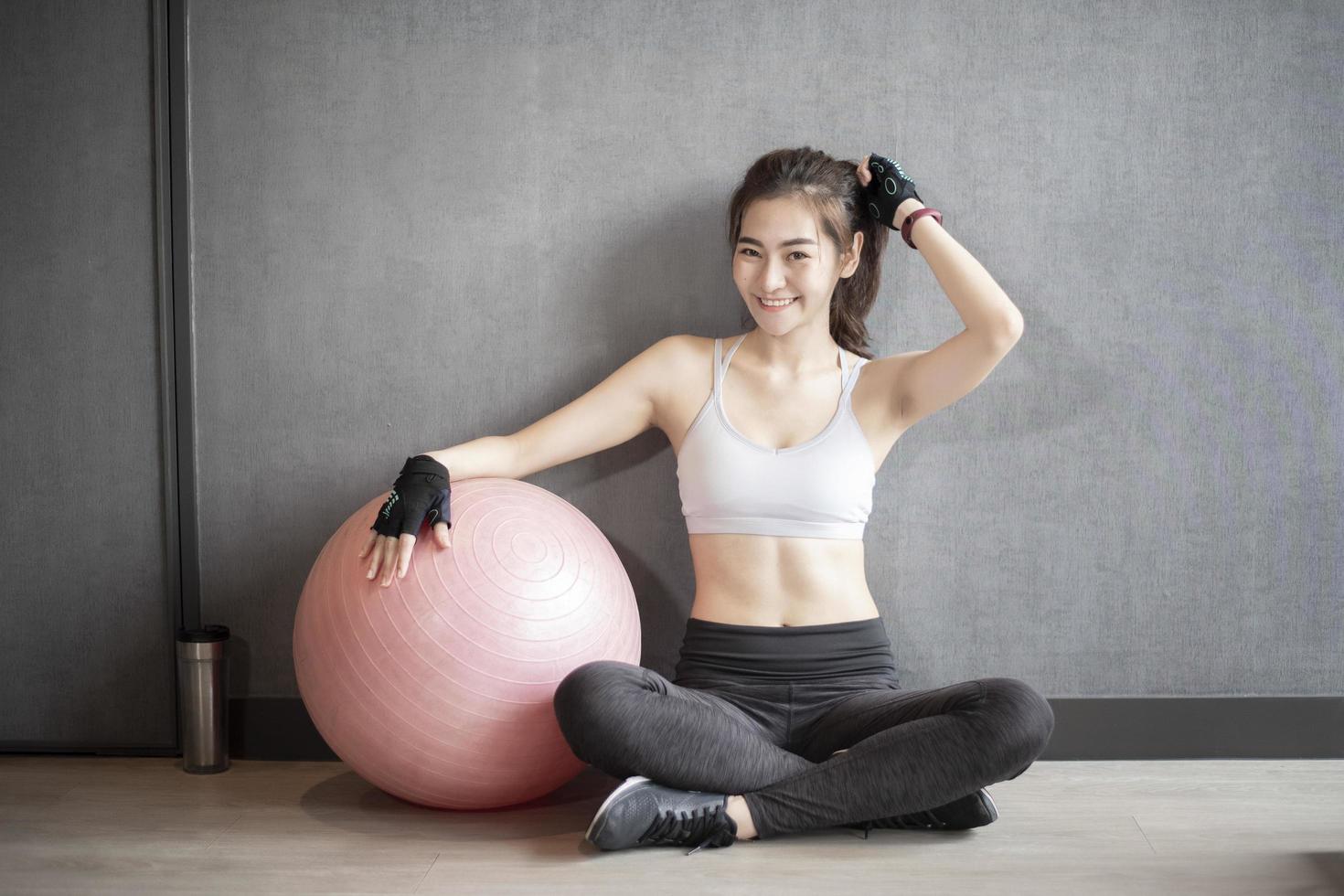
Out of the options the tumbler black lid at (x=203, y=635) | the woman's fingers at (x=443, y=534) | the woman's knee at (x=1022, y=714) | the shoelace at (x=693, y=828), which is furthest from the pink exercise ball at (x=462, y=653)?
the woman's knee at (x=1022, y=714)

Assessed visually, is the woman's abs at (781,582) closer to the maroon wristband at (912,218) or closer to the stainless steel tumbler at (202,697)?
the maroon wristband at (912,218)

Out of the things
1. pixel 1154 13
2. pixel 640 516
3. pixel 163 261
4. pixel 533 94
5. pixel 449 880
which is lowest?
pixel 449 880

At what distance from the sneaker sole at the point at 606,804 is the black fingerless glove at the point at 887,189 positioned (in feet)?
4.05

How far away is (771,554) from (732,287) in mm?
663

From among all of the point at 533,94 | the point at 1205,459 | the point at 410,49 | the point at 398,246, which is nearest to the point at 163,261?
the point at 398,246

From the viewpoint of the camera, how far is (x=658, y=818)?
191 cm

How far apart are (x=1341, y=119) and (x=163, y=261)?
2.73 meters

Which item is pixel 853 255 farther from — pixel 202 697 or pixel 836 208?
pixel 202 697

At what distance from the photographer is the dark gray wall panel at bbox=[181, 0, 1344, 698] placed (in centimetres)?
247

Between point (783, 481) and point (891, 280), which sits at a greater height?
point (891, 280)

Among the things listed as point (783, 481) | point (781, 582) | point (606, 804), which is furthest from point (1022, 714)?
point (606, 804)

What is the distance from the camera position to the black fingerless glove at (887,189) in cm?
225

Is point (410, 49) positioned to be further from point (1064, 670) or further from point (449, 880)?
point (1064, 670)

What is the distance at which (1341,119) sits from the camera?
2463 millimetres
